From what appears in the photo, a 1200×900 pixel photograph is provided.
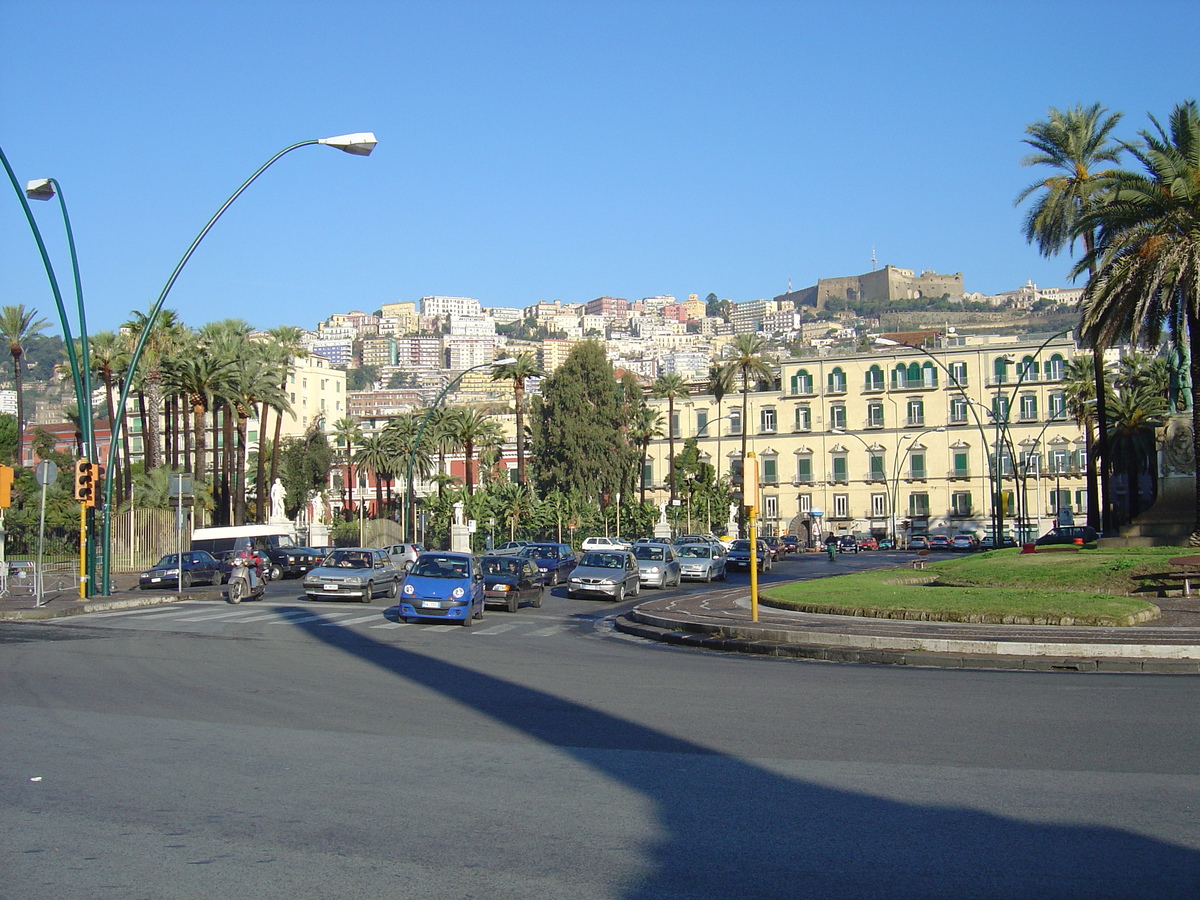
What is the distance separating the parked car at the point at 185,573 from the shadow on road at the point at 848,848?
29864 millimetres

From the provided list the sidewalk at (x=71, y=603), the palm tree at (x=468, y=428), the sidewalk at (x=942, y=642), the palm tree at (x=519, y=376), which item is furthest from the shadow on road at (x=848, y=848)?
the palm tree at (x=519, y=376)

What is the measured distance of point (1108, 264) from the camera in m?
33.7

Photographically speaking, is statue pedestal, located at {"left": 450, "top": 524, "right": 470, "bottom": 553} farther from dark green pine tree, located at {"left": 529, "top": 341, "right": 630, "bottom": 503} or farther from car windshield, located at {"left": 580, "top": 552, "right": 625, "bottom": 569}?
dark green pine tree, located at {"left": 529, "top": 341, "right": 630, "bottom": 503}

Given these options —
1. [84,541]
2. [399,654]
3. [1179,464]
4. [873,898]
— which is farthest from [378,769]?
[1179,464]

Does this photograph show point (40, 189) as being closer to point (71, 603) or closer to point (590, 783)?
point (71, 603)

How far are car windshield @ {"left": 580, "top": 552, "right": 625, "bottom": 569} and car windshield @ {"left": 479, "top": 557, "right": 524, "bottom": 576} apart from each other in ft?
10.6

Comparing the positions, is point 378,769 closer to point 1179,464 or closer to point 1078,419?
point 1179,464

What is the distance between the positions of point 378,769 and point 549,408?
78.7 meters

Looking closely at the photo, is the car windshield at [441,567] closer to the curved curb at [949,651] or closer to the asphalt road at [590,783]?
the curved curb at [949,651]

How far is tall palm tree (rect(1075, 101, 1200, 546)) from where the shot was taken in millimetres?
30469

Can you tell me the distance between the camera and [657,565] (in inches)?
1492

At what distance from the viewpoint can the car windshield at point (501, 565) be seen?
29766 mm

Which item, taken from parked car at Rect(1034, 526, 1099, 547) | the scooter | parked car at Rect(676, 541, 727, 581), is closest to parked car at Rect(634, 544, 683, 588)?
parked car at Rect(676, 541, 727, 581)

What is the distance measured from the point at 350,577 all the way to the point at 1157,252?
2317 cm
